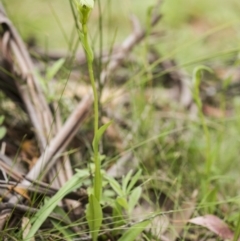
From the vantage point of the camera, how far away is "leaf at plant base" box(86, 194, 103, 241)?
2.64 feet

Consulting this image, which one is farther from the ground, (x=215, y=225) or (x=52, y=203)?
(x=52, y=203)

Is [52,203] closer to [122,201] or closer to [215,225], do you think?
[122,201]

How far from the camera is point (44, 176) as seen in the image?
971 mm

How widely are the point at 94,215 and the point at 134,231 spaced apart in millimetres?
81

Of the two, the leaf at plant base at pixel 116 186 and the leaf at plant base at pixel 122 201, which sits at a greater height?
the leaf at plant base at pixel 116 186

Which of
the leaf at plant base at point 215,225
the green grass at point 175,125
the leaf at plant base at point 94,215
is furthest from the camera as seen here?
the green grass at point 175,125

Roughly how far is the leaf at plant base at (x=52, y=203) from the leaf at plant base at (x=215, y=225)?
24 centimetres

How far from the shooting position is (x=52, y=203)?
838 mm

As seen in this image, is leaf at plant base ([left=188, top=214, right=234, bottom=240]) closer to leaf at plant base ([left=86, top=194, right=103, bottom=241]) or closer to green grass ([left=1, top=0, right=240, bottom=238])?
green grass ([left=1, top=0, right=240, bottom=238])

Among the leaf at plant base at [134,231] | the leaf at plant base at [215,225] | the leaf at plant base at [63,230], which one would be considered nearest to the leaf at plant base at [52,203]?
the leaf at plant base at [63,230]

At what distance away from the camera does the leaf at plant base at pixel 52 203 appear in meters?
0.82

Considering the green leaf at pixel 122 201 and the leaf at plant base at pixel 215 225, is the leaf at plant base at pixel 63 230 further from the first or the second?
the leaf at plant base at pixel 215 225

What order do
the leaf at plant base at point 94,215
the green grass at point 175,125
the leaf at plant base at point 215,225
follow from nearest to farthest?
1. the leaf at plant base at point 94,215
2. the leaf at plant base at point 215,225
3. the green grass at point 175,125

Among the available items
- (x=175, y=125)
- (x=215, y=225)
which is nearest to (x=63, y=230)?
(x=215, y=225)
